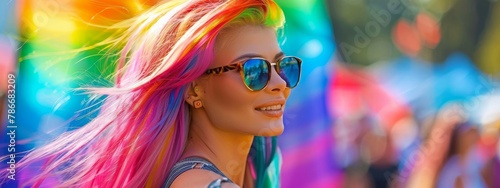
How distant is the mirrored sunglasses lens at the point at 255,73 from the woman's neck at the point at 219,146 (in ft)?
0.50

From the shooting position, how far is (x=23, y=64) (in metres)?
2.59

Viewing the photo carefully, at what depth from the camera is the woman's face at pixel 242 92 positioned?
5.66 ft

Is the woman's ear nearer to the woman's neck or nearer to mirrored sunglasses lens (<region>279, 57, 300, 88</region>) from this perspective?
the woman's neck

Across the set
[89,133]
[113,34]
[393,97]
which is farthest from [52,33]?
[393,97]

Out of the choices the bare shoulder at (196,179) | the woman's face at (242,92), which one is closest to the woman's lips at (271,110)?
the woman's face at (242,92)

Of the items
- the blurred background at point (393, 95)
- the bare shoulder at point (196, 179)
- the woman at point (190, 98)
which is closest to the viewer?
the bare shoulder at point (196, 179)

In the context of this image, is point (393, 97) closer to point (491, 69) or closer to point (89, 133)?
point (491, 69)

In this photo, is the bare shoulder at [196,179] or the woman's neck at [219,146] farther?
the woman's neck at [219,146]

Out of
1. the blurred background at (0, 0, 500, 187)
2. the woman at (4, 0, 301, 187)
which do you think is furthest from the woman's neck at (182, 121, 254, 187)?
the blurred background at (0, 0, 500, 187)

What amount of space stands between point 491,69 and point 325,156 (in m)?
0.90

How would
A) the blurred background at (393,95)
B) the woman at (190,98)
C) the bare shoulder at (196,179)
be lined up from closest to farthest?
the bare shoulder at (196,179)
the woman at (190,98)
the blurred background at (393,95)

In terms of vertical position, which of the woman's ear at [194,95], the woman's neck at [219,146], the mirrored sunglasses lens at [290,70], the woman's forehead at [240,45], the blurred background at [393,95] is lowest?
the blurred background at [393,95]

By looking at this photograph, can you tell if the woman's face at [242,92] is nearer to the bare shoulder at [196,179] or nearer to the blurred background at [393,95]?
the bare shoulder at [196,179]

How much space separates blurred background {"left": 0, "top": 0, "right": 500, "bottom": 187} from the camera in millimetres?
3123
